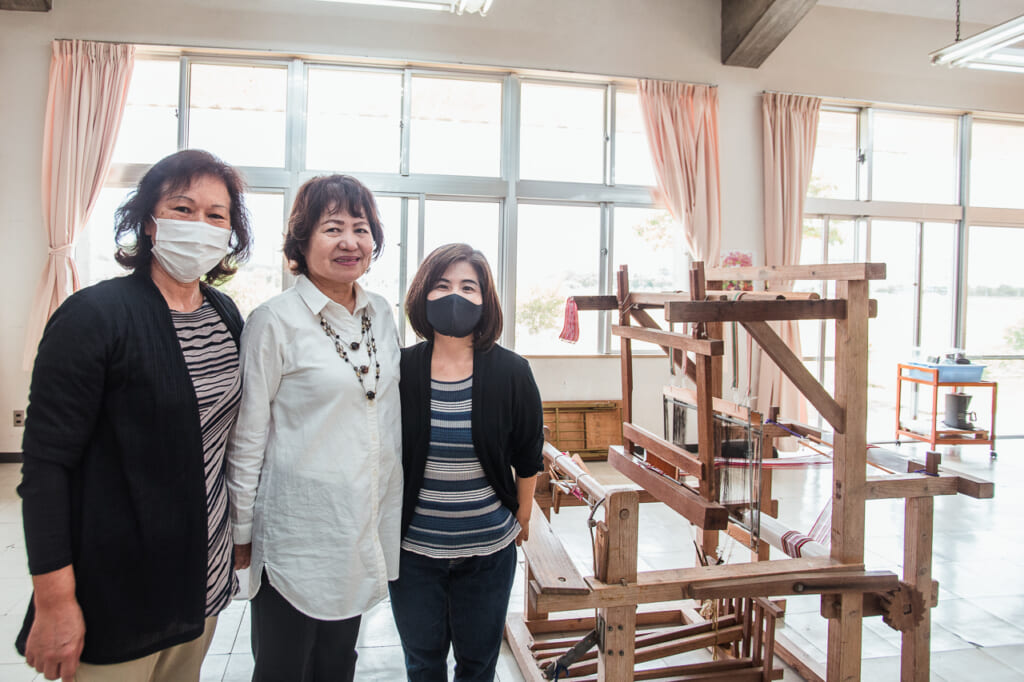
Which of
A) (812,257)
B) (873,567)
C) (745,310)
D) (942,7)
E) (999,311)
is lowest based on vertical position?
(873,567)

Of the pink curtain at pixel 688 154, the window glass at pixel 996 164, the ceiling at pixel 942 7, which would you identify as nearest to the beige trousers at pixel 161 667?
the pink curtain at pixel 688 154

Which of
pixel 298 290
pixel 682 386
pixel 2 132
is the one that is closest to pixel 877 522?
pixel 682 386

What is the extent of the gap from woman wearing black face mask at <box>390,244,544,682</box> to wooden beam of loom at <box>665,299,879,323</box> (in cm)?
45

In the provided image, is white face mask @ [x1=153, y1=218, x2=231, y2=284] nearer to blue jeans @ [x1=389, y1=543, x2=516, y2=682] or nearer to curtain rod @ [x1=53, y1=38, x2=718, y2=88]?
blue jeans @ [x1=389, y1=543, x2=516, y2=682]

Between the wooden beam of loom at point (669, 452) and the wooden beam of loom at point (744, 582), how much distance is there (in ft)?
0.96

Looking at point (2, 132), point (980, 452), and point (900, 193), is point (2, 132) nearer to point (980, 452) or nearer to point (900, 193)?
point (900, 193)

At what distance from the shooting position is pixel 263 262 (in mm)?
5336

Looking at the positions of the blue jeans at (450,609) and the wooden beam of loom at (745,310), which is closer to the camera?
the blue jeans at (450,609)

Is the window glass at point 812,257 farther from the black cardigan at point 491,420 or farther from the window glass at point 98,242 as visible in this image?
the window glass at point 98,242

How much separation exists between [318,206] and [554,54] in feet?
15.3

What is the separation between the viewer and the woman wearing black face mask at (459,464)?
4.63 ft

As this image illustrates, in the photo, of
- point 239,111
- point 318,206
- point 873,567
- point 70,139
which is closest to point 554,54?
point 239,111

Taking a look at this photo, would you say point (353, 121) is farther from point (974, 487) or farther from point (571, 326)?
point (974, 487)

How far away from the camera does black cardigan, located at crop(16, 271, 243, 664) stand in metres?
1.01
